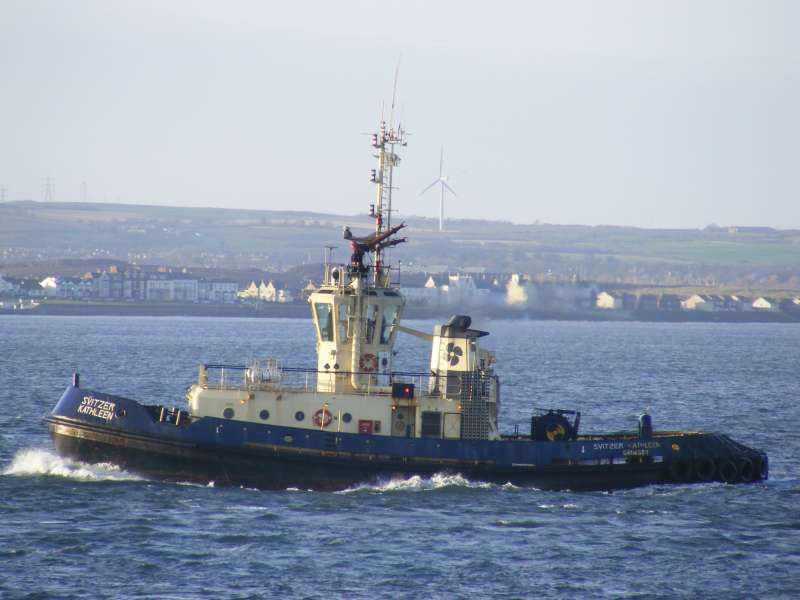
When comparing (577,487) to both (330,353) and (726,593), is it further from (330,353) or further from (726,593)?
(726,593)

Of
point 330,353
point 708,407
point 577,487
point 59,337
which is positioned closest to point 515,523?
point 577,487

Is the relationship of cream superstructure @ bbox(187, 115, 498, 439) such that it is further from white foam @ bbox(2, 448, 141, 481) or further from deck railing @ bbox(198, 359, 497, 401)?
white foam @ bbox(2, 448, 141, 481)

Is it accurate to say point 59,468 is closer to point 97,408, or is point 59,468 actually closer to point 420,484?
point 97,408

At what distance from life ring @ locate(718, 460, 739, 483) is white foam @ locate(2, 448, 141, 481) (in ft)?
48.9

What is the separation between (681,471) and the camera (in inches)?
1407

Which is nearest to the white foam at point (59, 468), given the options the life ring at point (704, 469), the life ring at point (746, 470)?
the life ring at point (704, 469)

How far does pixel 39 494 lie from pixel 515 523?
11.1 meters

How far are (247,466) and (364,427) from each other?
3064 mm

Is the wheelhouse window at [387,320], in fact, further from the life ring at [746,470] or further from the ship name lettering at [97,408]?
the life ring at [746,470]

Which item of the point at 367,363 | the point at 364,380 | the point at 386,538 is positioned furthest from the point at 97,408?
the point at 386,538

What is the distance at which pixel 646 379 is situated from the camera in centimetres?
7838

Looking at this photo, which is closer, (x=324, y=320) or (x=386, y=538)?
(x=386, y=538)

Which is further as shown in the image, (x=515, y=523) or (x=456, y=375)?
(x=456, y=375)

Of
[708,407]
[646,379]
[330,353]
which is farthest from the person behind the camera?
[646,379]
